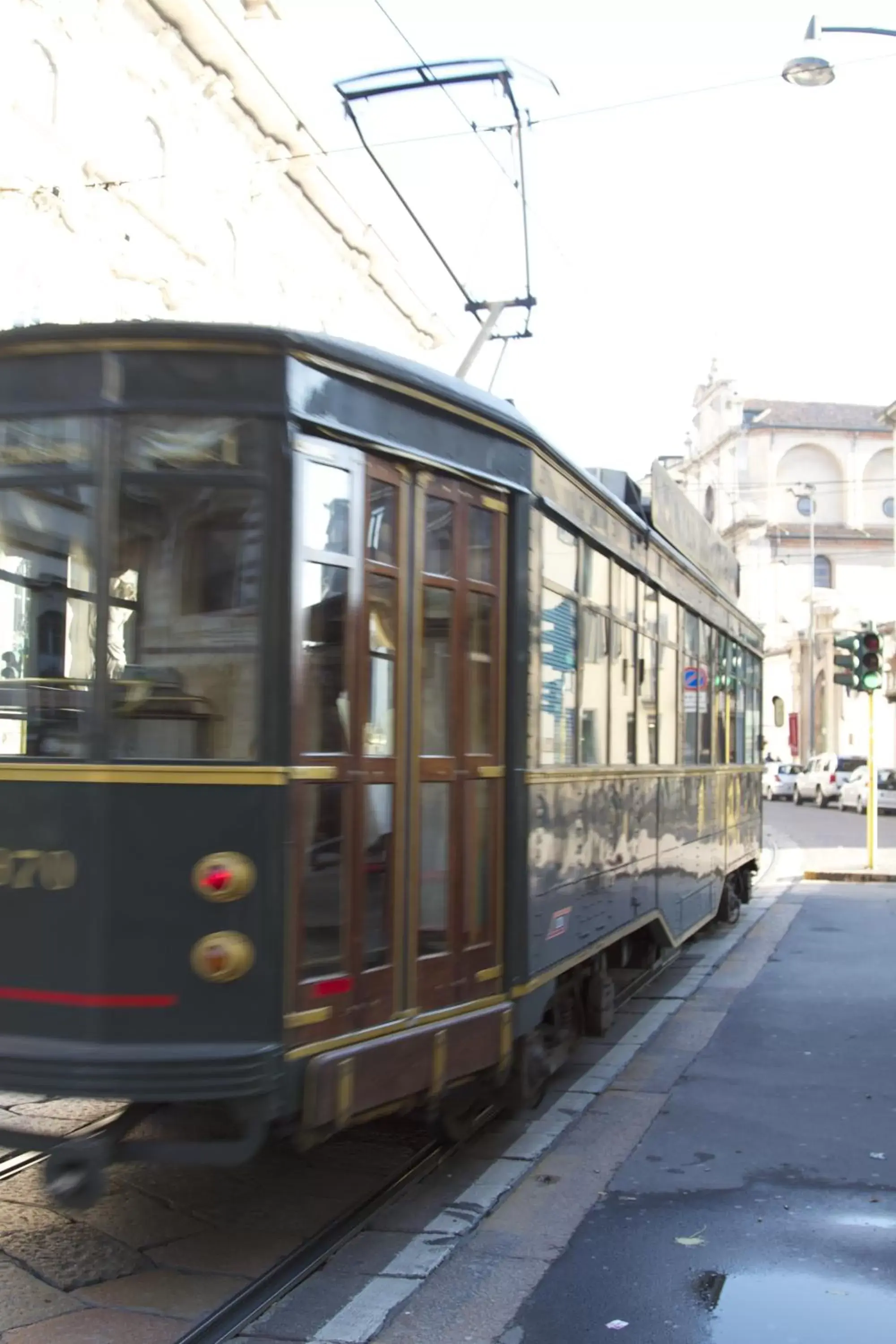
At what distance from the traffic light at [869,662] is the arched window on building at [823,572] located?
7181 centimetres

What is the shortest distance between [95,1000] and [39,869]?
0.44 metres

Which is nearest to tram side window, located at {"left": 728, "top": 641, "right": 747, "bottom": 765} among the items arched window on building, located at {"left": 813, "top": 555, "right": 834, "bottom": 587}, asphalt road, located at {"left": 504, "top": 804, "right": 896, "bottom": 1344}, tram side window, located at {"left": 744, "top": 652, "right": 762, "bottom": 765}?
tram side window, located at {"left": 744, "top": 652, "right": 762, "bottom": 765}

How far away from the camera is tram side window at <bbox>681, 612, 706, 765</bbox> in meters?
10.7

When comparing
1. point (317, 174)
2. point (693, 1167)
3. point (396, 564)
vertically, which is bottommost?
point (693, 1167)

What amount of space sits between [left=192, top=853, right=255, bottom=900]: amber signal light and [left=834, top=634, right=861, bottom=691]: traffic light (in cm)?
1544

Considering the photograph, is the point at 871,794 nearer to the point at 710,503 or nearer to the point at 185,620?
the point at 185,620

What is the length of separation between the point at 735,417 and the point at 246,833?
8791cm

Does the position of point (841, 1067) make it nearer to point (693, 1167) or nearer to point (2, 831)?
point (693, 1167)

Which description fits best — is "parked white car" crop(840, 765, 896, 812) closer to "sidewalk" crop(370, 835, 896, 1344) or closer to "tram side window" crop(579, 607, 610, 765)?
"sidewalk" crop(370, 835, 896, 1344)

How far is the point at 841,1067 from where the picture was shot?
845cm

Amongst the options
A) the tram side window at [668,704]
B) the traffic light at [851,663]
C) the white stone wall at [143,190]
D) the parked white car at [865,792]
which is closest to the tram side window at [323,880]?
the tram side window at [668,704]

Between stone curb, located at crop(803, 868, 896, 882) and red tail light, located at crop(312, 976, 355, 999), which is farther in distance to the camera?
stone curb, located at crop(803, 868, 896, 882)

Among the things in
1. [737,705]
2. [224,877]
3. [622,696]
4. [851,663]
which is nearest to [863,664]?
[851,663]

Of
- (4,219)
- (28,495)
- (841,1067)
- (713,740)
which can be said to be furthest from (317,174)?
(28,495)
